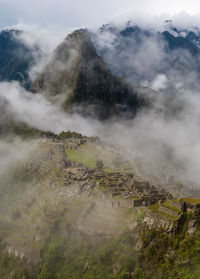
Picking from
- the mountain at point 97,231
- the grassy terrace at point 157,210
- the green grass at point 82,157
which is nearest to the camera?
the mountain at point 97,231

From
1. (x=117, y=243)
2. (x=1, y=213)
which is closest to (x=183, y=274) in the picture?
(x=117, y=243)

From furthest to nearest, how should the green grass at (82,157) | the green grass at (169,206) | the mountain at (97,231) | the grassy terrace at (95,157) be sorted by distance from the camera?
the green grass at (82,157)
the grassy terrace at (95,157)
the green grass at (169,206)
the mountain at (97,231)

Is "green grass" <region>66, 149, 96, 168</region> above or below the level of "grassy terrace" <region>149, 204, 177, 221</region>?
above

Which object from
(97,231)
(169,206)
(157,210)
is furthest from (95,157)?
(157,210)

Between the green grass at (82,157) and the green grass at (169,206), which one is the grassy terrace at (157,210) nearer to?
the green grass at (169,206)

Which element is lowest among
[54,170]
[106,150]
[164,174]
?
[54,170]

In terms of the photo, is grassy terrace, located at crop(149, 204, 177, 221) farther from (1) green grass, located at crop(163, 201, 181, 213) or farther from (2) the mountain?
Result: (1) green grass, located at crop(163, 201, 181, 213)

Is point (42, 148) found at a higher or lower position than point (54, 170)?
higher

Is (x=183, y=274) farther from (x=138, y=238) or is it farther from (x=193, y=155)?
(x=193, y=155)

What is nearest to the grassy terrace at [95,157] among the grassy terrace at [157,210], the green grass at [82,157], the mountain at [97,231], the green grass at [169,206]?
the green grass at [82,157]

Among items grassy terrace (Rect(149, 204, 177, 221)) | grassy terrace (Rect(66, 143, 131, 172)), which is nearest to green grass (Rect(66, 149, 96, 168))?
grassy terrace (Rect(66, 143, 131, 172))

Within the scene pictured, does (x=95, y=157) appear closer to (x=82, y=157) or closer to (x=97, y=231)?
(x=82, y=157)
